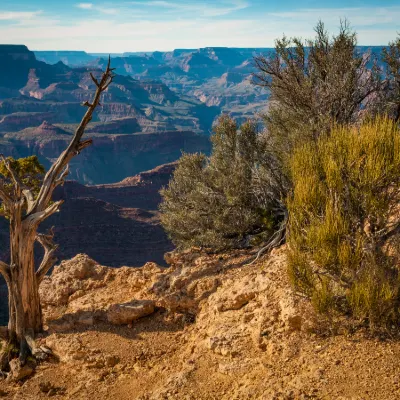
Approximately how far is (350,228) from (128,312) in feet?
17.2

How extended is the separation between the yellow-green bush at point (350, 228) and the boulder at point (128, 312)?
4219 millimetres

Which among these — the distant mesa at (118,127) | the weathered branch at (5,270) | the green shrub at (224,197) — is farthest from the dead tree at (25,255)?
the distant mesa at (118,127)

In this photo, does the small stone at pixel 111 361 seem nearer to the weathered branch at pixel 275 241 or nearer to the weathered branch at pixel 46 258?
the weathered branch at pixel 46 258

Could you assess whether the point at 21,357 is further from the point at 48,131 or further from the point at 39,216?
the point at 48,131

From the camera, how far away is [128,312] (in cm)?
968

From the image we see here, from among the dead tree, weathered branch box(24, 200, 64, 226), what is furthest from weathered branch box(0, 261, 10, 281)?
weathered branch box(24, 200, 64, 226)

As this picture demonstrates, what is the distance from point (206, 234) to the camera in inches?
464

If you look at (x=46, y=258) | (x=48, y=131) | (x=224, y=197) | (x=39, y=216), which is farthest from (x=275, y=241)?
(x=48, y=131)

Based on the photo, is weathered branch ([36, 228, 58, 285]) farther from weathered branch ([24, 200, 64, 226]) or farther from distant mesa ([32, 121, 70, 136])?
distant mesa ([32, 121, 70, 136])

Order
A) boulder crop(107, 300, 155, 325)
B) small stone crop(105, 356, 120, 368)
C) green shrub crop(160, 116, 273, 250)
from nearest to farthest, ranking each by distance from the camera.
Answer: small stone crop(105, 356, 120, 368) → boulder crop(107, 300, 155, 325) → green shrub crop(160, 116, 273, 250)

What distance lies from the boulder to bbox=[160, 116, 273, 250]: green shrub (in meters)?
2.74

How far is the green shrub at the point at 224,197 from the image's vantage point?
1134cm

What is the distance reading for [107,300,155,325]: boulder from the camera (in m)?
9.67

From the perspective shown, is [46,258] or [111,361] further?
[46,258]
